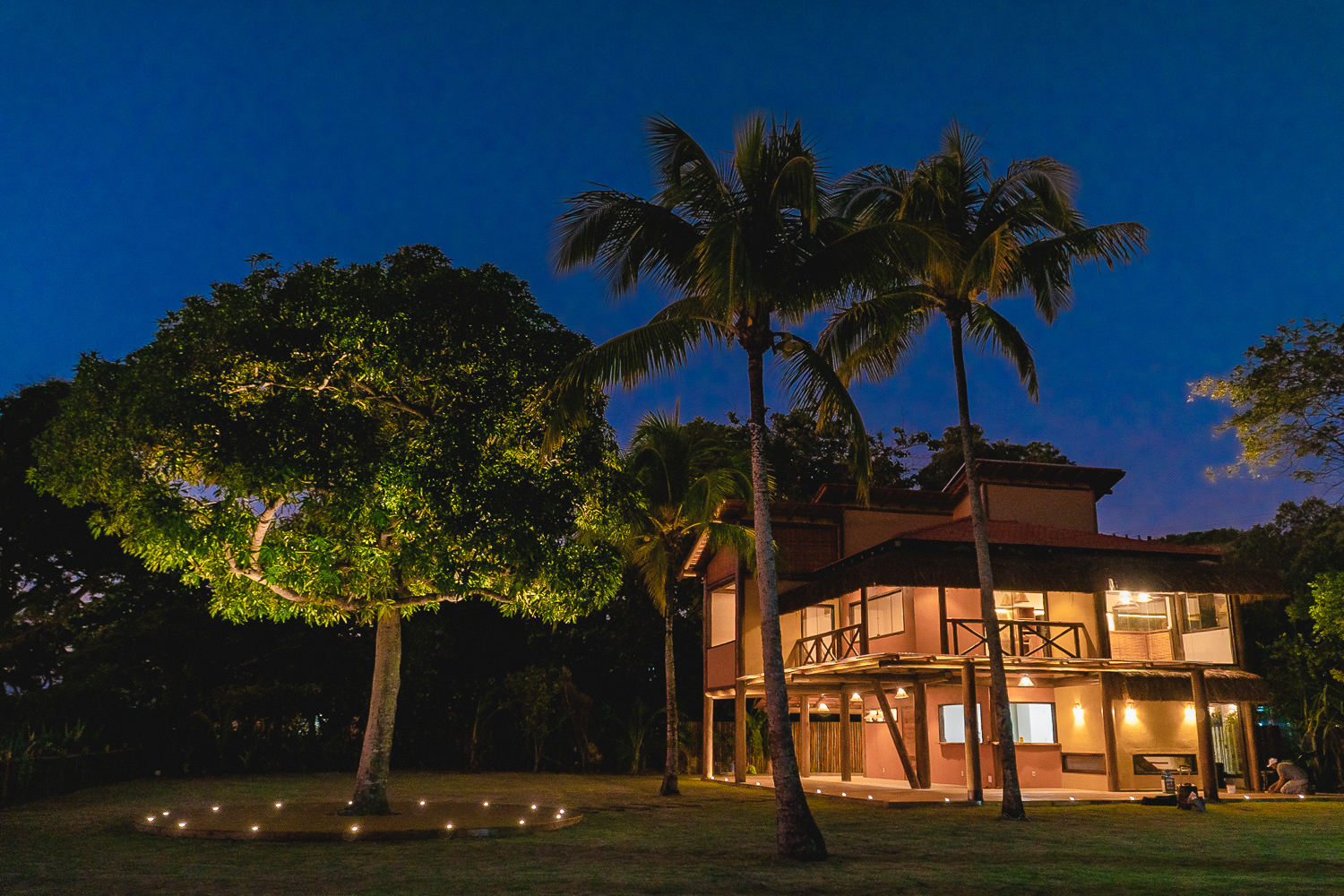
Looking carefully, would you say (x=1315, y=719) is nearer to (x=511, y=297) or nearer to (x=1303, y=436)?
(x=1303, y=436)

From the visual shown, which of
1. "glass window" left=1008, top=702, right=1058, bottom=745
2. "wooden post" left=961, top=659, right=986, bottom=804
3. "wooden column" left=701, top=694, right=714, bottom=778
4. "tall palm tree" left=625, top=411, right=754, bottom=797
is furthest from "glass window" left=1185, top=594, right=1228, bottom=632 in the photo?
"wooden column" left=701, top=694, right=714, bottom=778

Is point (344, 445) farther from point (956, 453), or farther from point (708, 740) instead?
point (956, 453)

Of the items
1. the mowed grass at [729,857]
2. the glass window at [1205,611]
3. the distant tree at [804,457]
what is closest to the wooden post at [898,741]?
the mowed grass at [729,857]

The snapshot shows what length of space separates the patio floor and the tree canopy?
8.23 meters

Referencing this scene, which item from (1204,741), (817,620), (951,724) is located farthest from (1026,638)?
(817,620)

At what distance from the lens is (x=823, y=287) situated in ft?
39.5

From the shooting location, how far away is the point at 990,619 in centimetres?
1541

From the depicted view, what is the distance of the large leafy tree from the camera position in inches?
480

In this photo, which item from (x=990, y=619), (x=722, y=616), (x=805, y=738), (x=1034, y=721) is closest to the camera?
(x=990, y=619)

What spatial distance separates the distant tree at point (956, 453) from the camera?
133ft

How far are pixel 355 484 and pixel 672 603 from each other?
1020cm

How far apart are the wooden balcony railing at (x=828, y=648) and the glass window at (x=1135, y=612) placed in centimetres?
576

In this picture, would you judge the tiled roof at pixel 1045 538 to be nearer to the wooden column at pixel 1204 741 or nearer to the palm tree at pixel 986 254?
the wooden column at pixel 1204 741

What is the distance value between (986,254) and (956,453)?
2701cm
